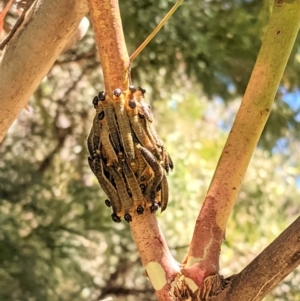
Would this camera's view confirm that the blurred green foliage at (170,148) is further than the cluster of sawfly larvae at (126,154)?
Yes

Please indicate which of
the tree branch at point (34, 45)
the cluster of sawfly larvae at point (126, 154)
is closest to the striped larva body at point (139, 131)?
the cluster of sawfly larvae at point (126, 154)

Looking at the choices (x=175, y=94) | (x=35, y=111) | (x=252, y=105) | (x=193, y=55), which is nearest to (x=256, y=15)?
(x=193, y=55)

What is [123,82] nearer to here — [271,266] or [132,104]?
[132,104]

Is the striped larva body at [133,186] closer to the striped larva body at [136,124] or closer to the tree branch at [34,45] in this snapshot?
the striped larva body at [136,124]

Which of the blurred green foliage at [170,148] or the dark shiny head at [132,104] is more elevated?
the blurred green foliage at [170,148]

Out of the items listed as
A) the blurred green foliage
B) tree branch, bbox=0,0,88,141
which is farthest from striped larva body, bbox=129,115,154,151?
the blurred green foliage

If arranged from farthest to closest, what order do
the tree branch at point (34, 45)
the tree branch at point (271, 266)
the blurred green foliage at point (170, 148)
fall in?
the blurred green foliage at point (170, 148)
the tree branch at point (34, 45)
the tree branch at point (271, 266)

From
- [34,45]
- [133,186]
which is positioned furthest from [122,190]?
[34,45]

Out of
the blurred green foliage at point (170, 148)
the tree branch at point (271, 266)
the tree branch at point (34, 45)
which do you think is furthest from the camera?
the blurred green foliage at point (170, 148)
